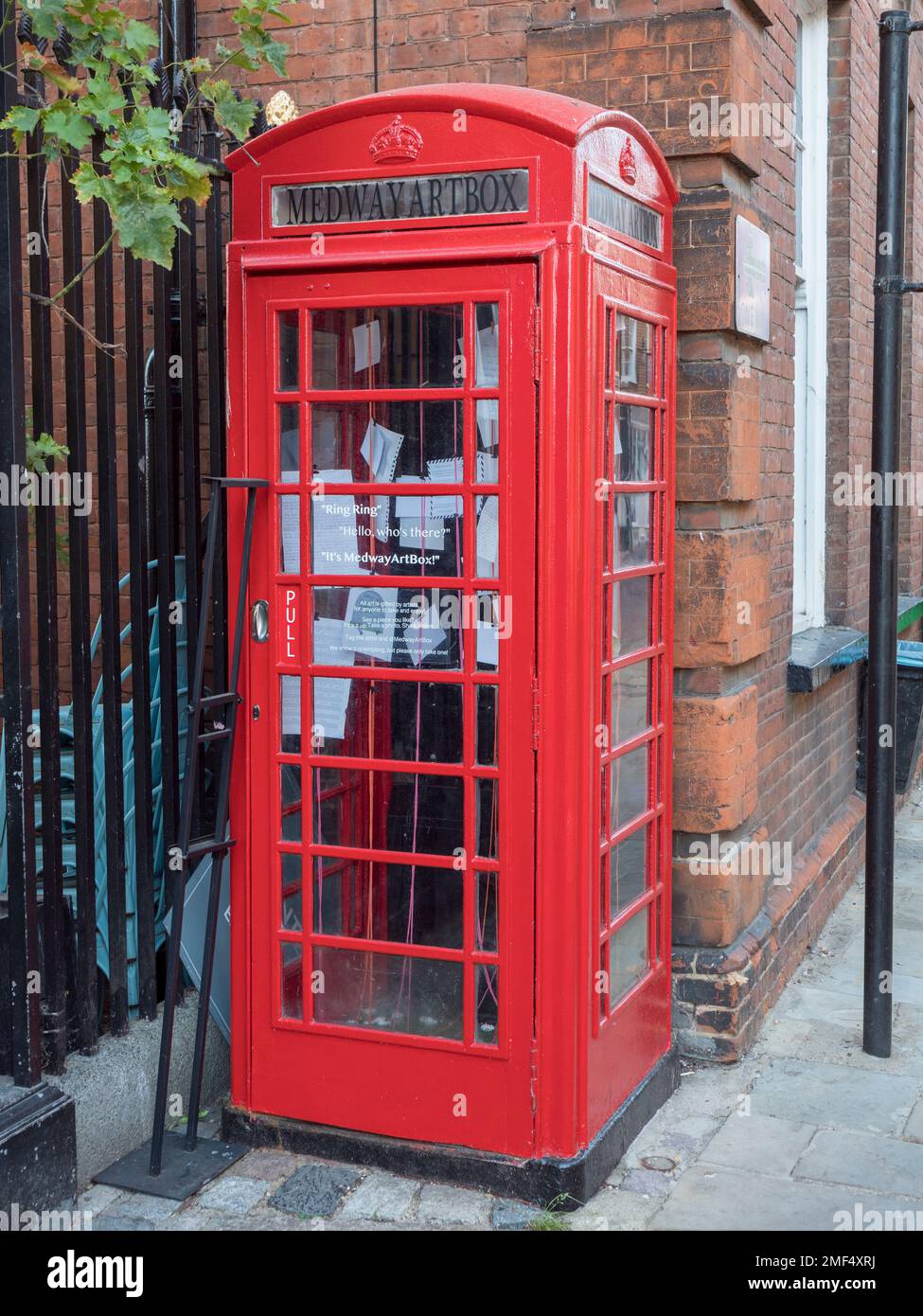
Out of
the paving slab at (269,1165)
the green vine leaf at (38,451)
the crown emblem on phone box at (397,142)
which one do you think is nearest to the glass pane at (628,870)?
the paving slab at (269,1165)

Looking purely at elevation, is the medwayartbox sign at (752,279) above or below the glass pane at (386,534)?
above

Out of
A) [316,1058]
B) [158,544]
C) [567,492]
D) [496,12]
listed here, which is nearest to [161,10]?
[496,12]

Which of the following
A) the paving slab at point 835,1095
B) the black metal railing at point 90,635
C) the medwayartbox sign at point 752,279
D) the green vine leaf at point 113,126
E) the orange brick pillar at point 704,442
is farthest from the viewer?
the medwayartbox sign at point 752,279

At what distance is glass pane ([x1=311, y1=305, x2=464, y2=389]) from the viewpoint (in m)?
3.82

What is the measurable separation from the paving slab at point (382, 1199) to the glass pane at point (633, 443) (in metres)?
2.11

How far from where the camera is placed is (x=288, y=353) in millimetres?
4039

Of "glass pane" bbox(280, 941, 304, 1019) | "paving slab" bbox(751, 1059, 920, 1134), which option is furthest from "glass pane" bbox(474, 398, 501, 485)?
"paving slab" bbox(751, 1059, 920, 1134)

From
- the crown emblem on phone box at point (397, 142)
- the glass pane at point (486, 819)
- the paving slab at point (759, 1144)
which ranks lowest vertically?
the paving slab at point (759, 1144)

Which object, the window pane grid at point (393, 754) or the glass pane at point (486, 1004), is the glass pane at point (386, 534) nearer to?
the window pane grid at point (393, 754)

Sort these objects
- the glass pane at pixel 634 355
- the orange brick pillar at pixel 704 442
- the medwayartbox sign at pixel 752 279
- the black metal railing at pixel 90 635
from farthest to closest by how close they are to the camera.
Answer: the medwayartbox sign at pixel 752 279
the orange brick pillar at pixel 704 442
the glass pane at pixel 634 355
the black metal railing at pixel 90 635

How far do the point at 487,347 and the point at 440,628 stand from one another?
774 millimetres

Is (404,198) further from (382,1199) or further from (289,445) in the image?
(382,1199)

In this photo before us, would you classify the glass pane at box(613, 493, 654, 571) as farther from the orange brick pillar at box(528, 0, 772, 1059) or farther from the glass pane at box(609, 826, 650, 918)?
the glass pane at box(609, 826, 650, 918)

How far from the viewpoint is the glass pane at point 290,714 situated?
162 inches
